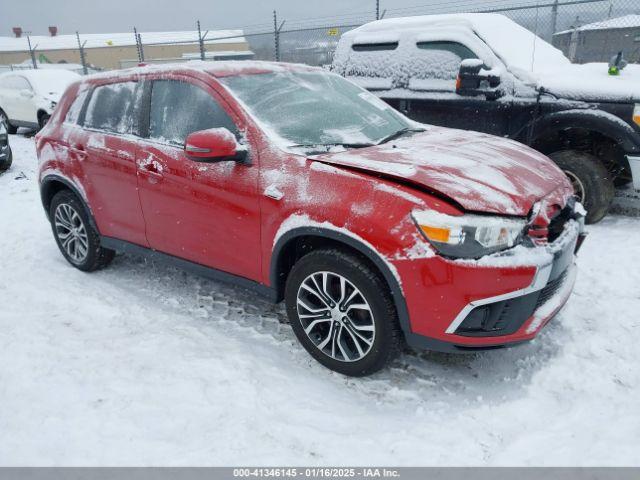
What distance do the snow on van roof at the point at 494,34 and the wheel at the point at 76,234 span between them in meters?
4.06

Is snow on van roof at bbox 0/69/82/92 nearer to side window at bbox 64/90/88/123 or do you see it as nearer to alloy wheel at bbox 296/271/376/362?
side window at bbox 64/90/88/123

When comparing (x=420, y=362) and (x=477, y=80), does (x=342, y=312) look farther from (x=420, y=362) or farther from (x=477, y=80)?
(x=477, y=80)

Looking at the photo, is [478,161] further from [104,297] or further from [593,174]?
[104,297]

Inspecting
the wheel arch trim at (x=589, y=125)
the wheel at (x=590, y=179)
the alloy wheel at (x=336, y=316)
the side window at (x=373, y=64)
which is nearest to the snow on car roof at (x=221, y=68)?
Result: the alloy wheel at (x=336, y=316)

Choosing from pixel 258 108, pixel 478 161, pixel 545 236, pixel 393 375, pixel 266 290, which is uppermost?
pixel 258 108

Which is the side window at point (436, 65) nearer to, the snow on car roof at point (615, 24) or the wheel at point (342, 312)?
the wheel at point (342, 312)

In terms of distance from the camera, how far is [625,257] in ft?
13.8

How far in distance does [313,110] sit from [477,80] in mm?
2506

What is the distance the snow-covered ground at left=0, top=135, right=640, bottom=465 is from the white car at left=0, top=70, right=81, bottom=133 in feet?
28.6

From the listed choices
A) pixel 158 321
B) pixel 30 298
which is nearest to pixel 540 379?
pixel 158 321

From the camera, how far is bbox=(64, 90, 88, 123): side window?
4.12 metres

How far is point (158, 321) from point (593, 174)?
4.26 m

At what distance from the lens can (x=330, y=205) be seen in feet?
8.54

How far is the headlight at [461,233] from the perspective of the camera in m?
2.33
